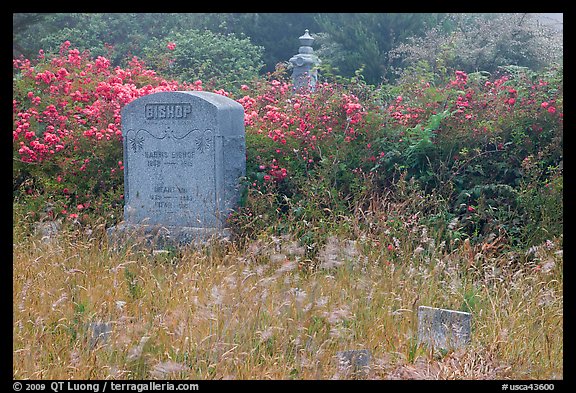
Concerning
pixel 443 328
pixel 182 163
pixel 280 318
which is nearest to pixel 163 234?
pixel 182 163

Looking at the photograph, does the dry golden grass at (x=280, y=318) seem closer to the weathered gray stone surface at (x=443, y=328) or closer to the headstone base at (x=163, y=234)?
the weathered gray stone surface at (x=443, y=328)

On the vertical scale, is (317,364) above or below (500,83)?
below

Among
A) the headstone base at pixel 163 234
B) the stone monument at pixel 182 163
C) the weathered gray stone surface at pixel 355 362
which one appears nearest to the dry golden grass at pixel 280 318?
the weathered gray stone surface at pixel 355 362

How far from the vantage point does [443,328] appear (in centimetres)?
455

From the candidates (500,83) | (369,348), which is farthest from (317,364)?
(500,83)

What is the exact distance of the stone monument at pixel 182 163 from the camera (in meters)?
7.43

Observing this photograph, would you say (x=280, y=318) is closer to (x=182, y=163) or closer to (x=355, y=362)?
(x=355, y=362)

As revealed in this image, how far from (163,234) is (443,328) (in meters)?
3.56

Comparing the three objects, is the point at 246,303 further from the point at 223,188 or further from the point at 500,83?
the point at 500,83

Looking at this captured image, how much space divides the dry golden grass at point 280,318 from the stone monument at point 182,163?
160cm
